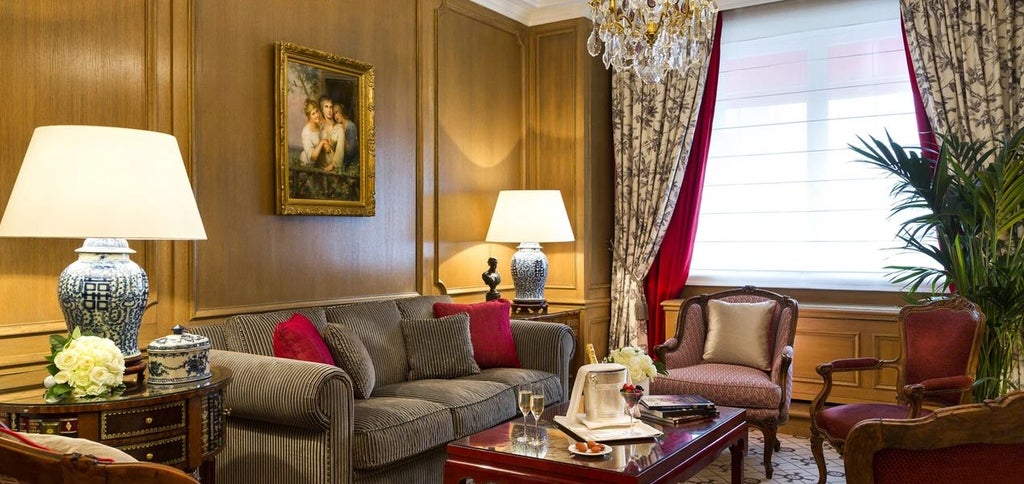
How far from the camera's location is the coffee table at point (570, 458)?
8.73 feet

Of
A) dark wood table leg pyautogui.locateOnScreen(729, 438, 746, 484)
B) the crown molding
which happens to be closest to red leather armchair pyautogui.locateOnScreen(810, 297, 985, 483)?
dark wood table leg pyautogui.locateOnScreen(729, 438, 746, 484)

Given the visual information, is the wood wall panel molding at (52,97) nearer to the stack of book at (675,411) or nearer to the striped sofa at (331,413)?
the striped sofa at (331,413)

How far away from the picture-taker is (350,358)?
3623mm

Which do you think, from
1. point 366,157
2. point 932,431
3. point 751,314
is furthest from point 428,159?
point 932,431

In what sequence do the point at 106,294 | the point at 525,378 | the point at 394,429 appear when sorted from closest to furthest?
the point at 106,294
the point at 394,429
the point at 525,378

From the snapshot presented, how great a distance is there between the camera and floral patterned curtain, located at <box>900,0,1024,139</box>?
466cm

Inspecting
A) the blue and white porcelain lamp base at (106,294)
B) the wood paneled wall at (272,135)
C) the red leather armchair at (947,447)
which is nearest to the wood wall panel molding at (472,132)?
the wood paneled wall at (272,135)

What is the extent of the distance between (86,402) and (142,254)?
3.71 ft

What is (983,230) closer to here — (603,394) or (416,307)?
(603,394)

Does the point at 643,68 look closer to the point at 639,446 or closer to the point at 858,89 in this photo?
the point at 639,446

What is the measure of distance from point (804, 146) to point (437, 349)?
2796 mm

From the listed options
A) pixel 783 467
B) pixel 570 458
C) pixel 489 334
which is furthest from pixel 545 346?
pixel 570 458

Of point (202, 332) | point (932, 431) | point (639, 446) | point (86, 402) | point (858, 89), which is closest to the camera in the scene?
point (932, 431)

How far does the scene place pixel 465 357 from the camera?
4.25 metres
